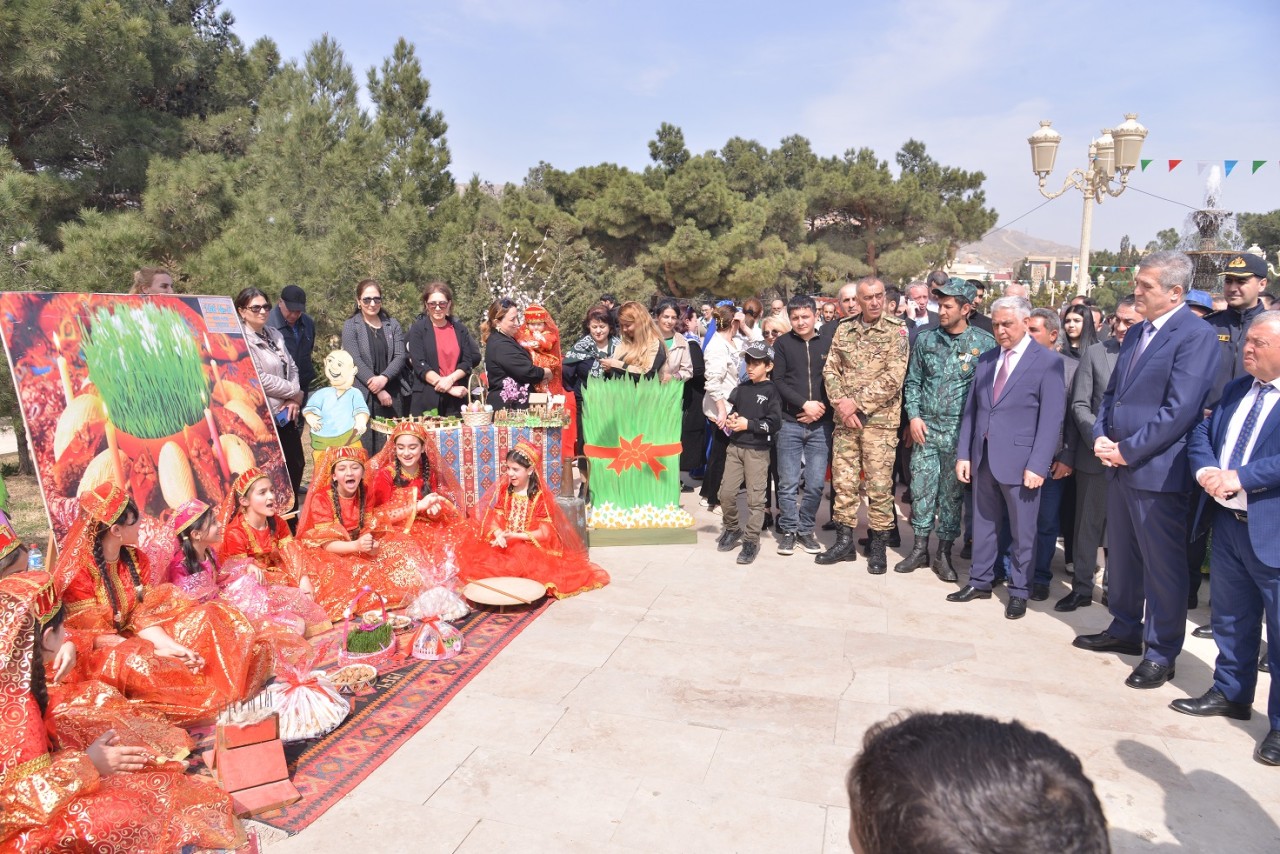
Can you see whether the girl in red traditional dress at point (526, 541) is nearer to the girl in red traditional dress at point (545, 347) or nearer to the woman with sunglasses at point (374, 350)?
the girl in red traditional dress at point (545, 347)

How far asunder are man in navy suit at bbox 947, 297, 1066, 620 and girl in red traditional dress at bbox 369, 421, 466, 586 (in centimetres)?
322

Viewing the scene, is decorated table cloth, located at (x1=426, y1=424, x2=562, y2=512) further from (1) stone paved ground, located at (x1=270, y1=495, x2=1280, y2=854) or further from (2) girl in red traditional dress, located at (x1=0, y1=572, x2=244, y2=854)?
(2) girl in red traditional dress, located at (x1=0, y1=572, x2=244, y2=854)

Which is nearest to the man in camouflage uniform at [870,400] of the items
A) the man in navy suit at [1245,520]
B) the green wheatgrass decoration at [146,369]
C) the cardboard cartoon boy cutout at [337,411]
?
the man in navy suit at [1245,520]

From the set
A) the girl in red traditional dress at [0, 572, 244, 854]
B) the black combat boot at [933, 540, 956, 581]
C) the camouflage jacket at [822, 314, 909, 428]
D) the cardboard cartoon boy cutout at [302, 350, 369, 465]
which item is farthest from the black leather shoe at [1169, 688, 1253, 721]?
the cardboard cartoon boy cutout at [302, 350, 369, 465]

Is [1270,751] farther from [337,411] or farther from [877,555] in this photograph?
[337,411]

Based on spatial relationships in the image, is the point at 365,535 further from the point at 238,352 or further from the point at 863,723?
the point at 863,723

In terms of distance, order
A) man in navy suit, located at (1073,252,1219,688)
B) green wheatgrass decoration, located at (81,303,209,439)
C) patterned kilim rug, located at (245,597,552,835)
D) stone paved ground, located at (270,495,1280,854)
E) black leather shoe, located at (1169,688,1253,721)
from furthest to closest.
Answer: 1. green wheatgrass decoration, located at (81,303,209,439)
2. man in navy suit, located at (1073,252,1219,688)
3. black leather shoe, located at (1169,688,1253,721)
4. patterned kilim rug, located at (245,597,552,835)
5. stone paved ground, located at (270,495,1280,854)

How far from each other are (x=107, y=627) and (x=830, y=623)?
11.2ft

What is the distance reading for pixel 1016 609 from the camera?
464 centimetres

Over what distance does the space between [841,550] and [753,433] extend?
1001 millimetres

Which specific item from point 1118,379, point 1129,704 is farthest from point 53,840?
→ point 1118,379

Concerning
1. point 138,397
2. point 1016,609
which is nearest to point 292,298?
point 138,397

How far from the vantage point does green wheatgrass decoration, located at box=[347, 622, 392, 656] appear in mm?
3840

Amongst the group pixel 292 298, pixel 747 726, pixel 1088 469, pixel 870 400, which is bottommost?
pixel 747 726
